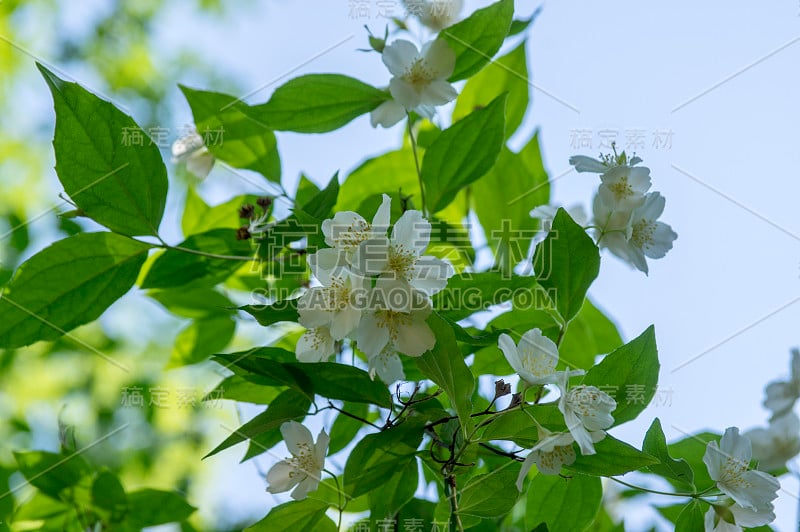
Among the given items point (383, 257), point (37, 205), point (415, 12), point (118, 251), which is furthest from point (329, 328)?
point (37, 205)

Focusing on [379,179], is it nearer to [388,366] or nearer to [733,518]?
[388,366]

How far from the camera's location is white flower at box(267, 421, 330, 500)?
0.68 metres

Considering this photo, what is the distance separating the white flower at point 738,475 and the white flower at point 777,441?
0.44 ft

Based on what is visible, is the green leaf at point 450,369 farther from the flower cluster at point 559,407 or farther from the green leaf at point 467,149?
the green leaf at point 467,149

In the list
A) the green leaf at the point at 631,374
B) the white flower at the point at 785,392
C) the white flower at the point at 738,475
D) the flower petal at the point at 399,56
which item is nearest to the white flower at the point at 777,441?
the white flower at the point at 785,392

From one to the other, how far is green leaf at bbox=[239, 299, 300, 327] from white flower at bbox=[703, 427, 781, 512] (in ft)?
1.37

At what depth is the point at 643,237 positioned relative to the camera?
2.52ft

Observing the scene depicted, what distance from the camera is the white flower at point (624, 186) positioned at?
0.69 metres

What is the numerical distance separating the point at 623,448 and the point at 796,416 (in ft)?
1.16

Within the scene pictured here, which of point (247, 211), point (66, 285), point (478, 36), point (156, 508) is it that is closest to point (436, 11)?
point (478, 36)

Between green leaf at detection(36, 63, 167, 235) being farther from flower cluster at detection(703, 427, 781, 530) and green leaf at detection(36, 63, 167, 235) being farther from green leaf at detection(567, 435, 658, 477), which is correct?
flower cluster at detection(703, 427, 781, 530)

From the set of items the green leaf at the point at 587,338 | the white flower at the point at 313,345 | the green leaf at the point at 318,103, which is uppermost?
the green leaf at the point at 318,103

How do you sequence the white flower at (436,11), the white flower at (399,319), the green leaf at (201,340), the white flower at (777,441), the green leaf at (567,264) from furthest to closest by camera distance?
the green leaf at (201,340), the white flower at (436,11), the white flower at (777,441), the green leaf at (567,264), the white flower at (399,319)

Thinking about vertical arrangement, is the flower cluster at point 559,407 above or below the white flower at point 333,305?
below
